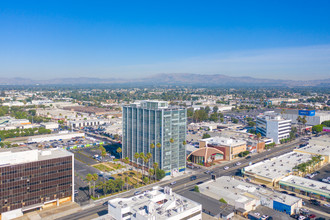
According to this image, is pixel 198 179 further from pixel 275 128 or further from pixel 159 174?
pixel 275 128

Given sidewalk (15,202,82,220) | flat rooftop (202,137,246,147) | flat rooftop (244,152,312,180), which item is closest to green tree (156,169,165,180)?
sidewalk (15,202,82,220)

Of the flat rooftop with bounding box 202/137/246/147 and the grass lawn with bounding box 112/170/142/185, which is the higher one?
the flat rooftop with bounding box 202/137/246/147

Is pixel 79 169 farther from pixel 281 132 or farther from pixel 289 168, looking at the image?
pixel 281 132

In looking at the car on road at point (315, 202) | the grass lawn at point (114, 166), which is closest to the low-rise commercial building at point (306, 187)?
the car on road at point (315, 202)

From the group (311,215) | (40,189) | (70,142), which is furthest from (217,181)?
(70,142)

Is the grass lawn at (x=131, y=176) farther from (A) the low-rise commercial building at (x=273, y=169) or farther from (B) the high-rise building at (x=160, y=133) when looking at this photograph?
(A) the low-rise commercial building at (x=273, y=169)

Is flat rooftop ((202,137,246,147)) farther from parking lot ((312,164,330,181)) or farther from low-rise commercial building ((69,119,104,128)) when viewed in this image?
low-rise commercial building ((69,119,104,128))
